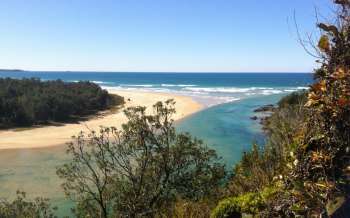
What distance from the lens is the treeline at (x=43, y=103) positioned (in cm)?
5259

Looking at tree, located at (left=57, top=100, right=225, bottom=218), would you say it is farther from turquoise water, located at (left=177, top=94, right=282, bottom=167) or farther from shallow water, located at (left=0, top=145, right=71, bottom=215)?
turquoise water, located at (left=177, top=94, right=282, bottom=167)

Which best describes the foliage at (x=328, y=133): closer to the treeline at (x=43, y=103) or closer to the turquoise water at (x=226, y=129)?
the turquoise water at (x=226, y=129)

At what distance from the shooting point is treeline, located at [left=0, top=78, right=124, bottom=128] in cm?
5259

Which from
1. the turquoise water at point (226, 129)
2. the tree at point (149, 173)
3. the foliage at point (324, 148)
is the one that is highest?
the foliage at point (324, 148)

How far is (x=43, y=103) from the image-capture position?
177ft

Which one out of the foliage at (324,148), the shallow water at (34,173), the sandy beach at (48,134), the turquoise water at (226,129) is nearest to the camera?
the foliage at (324,148)

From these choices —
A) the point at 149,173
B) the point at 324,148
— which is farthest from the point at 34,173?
the point at 324,148

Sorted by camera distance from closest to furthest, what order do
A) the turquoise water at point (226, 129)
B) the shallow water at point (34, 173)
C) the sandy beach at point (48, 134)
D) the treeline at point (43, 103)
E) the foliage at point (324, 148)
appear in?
the foliage at point (324, 148) → the shallow water at point (34, 173) → the turquoise water at point (226, 129) → the sandy beach at point (48, 134) → the treeline at point (43, 103)

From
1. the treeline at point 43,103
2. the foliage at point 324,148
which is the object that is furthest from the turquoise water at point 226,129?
the foliage at point 324,148

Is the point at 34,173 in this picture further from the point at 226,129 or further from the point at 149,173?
the point at 226,129

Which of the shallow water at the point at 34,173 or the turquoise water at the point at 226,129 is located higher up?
the turquoise water at the point at 226,129

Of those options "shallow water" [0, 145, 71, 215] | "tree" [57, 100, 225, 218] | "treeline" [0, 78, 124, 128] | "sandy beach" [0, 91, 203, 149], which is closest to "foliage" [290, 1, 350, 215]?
"tree" [57, 100, 225, 218]

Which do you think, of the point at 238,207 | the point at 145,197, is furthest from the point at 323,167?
the point at 145,197

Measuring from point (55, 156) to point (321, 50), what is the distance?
31.3 meters
